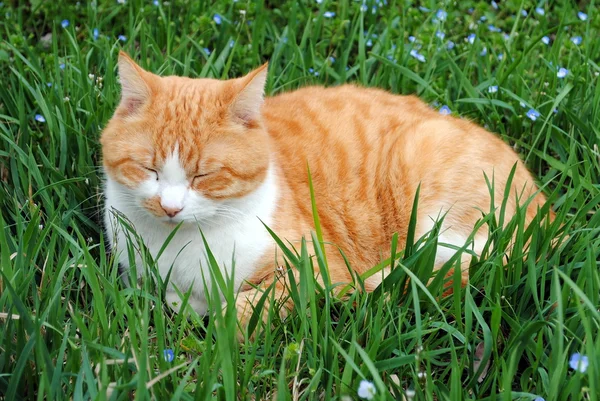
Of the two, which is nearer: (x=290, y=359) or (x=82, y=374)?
(x=82, y=374)

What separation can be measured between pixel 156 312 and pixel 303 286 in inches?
18.8

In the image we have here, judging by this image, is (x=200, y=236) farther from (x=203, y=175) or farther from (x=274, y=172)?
(x=274, y=172)

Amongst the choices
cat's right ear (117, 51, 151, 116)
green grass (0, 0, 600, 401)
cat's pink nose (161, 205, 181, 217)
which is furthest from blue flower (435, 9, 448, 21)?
cat's pink nose (161, 205, 181, 217)

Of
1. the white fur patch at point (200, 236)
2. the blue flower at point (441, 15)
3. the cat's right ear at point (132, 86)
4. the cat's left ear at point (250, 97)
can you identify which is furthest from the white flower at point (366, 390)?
the blue flower at point (441, 15)

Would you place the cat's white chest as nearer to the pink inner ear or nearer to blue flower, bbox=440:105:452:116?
the pink inner ear

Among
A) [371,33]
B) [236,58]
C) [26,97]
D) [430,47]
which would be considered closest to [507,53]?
[430,47]

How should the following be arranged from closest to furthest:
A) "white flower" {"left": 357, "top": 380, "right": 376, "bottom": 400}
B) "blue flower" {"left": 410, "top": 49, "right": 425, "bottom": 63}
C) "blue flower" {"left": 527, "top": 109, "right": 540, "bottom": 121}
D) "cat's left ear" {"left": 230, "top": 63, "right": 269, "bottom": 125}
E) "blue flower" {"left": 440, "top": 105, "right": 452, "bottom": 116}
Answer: "white flower" {"left": 357, "top": 380, "right": 376, "bottom": 400} → "cat's left ear" {"left": 230, "top": 63, "right": 269, "bottom": 125} → "blue flower" {"left": 527, "top": 109, "right": 540, "bottom": 121} → "blue flower" {"left": 440, "top": 105, "right": 452, "bottom": 116} → "blue flower" {"left": 410, "top": 49, "right": 425, "bottom": 63}

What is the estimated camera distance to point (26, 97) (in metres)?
4.03

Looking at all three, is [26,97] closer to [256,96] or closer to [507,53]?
[256,96]

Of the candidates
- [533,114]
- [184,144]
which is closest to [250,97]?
[184,144]

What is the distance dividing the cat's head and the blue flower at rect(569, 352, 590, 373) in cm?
128

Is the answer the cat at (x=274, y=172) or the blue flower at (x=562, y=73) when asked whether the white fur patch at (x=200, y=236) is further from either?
the blue flower at (x=562, y=73)

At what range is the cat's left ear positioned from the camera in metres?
2.94

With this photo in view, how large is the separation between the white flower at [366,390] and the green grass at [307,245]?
3cm
